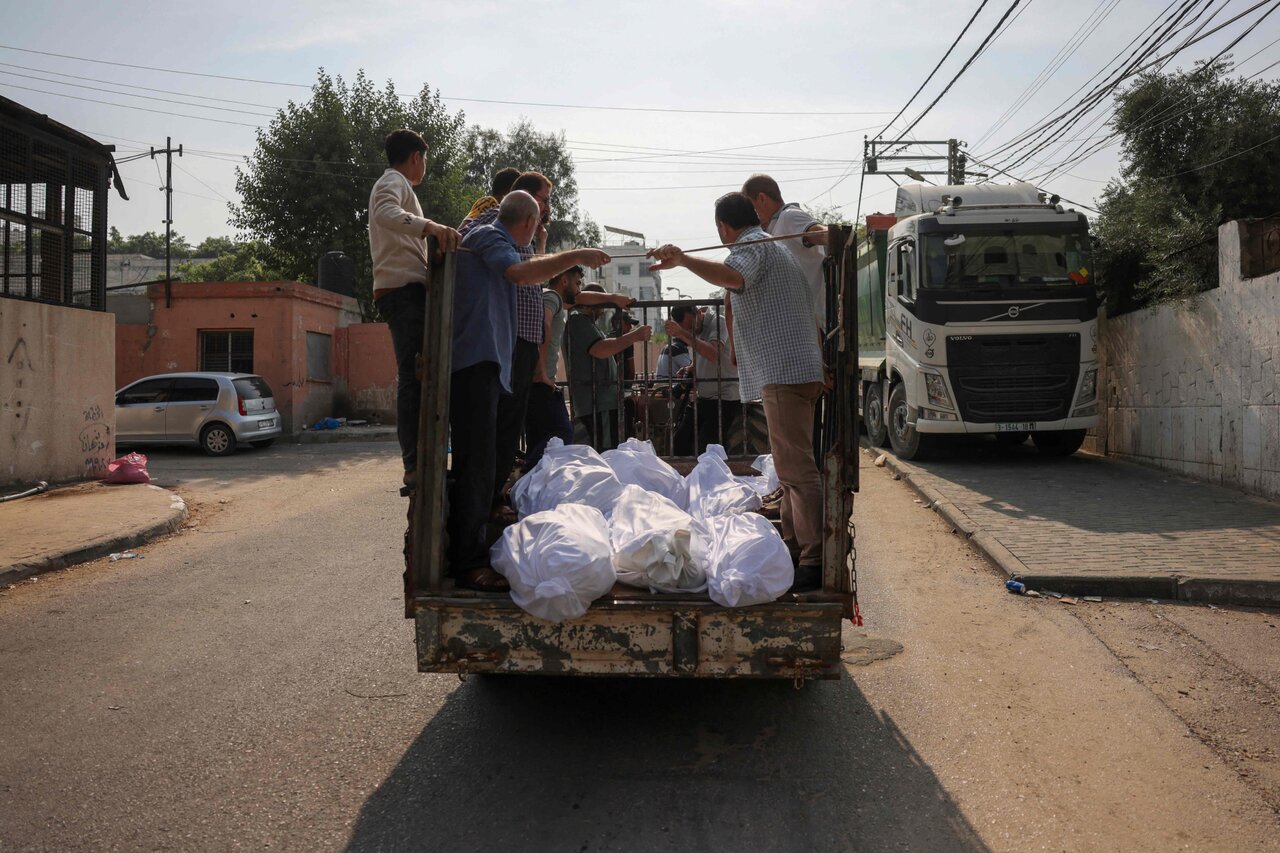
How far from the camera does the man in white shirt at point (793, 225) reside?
4613mm

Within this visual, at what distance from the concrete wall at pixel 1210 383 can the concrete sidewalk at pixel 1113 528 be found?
31 cm

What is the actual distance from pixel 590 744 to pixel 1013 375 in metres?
9.48

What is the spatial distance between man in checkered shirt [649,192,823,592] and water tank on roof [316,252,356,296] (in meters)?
22.3

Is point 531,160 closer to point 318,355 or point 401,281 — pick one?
point 318,355

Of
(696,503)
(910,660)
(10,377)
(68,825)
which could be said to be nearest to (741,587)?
(696,503)

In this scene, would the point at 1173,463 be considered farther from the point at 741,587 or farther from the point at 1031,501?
the point at 741,587

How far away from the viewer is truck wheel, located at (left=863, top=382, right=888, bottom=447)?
14.8 meters

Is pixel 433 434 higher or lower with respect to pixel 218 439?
higher

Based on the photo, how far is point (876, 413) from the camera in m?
15.1

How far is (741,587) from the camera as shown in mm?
3375

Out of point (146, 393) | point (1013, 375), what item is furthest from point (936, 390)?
point (146, 393)

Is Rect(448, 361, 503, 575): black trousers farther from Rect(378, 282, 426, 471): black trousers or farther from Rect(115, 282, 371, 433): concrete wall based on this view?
Rect(115, 282, 371, 433): concrete wall

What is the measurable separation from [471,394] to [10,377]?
400 inches

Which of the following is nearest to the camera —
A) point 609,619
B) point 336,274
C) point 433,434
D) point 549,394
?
point 609,619
